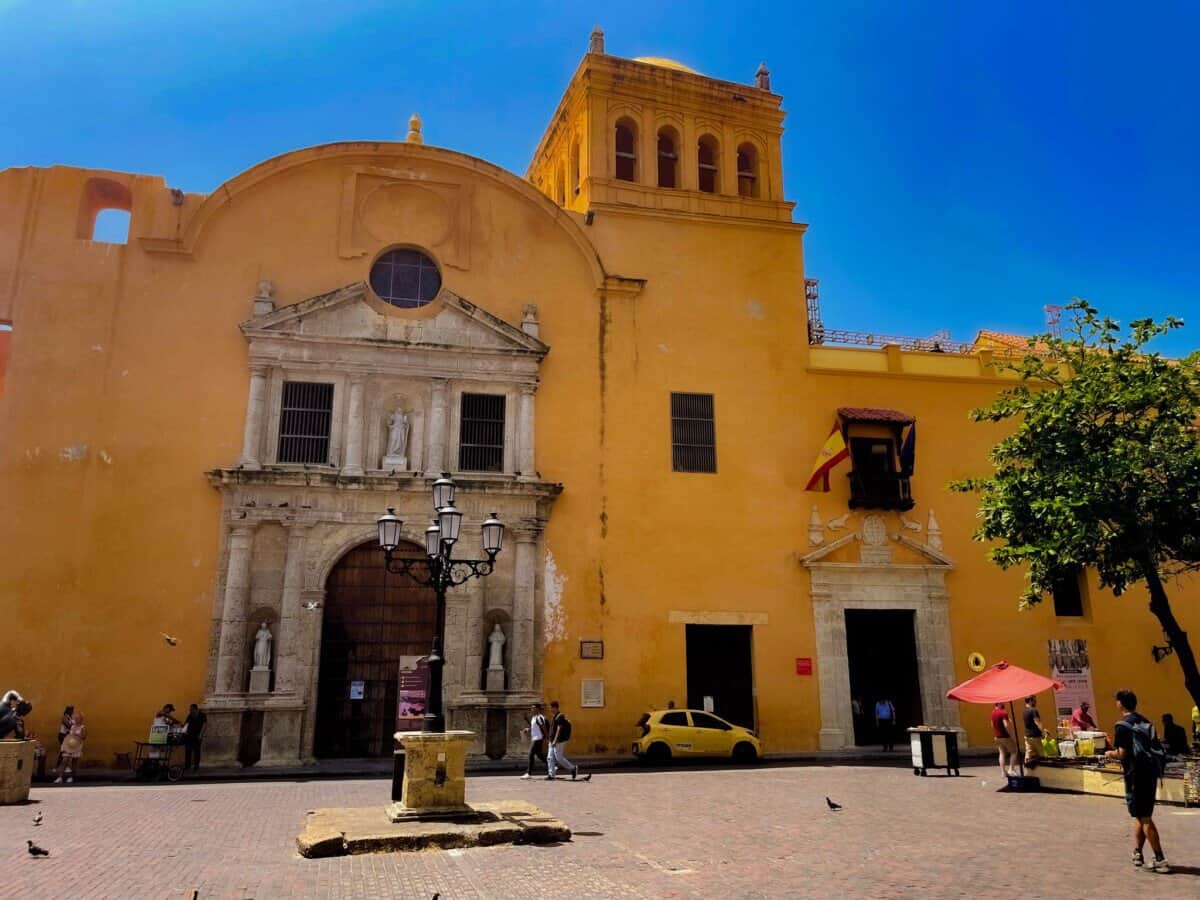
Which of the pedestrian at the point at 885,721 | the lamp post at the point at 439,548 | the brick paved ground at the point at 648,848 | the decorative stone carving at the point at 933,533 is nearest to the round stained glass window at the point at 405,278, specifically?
the lamp post at the point at 439,548

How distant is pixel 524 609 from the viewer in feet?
63.2

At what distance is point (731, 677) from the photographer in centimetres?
2055

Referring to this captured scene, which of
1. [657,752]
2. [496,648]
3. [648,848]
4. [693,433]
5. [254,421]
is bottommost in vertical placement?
[648,848]

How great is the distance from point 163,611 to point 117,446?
11.2ft

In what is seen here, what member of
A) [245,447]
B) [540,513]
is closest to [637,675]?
[540,513]

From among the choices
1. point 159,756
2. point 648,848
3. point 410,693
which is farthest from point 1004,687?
point 159,756

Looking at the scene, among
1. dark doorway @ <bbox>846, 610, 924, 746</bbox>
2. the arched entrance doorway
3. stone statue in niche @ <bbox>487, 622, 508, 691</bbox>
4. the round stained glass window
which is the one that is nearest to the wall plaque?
stone statue in niche @ <bbox>487, 622, 508, 691</bbox>

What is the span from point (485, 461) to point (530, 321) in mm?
3351

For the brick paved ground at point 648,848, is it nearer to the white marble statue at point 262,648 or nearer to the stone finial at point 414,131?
the white marble statue at point 262,648

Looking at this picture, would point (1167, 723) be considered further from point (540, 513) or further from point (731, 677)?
point (540, 513)

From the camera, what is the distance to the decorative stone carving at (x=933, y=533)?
21828 mm

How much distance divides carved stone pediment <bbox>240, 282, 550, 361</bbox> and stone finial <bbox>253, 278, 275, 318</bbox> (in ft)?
0.80

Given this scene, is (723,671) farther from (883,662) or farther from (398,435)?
(398,435)

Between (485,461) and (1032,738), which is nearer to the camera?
(1032,738)
